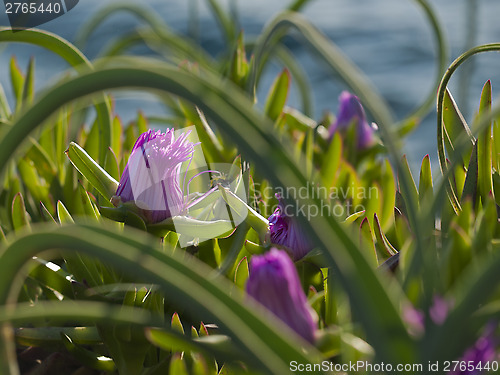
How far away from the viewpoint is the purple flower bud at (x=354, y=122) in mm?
635

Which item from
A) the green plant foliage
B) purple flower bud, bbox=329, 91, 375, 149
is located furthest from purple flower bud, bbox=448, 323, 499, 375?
purple flower bud, bbox=329, 91, 375, 149

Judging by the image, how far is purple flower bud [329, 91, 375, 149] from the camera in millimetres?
635

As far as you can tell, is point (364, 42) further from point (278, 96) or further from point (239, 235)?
point (239, 235)

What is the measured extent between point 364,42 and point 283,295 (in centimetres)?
228

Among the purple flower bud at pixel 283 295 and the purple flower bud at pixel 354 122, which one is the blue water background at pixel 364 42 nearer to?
the purple flower bud at pixel 354 122

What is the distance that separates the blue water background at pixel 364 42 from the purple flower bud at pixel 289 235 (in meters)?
1.39

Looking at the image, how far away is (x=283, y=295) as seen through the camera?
28 centimetres

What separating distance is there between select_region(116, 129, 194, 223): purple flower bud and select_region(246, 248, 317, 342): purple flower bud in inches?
4.4

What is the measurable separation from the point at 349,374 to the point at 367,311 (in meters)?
0.10

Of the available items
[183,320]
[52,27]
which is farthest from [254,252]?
[52,27]

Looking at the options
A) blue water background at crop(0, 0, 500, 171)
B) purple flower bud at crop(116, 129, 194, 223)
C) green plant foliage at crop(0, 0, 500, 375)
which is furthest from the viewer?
blue water background at crop(0, 0, 500, 171)

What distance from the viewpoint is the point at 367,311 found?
212 mm

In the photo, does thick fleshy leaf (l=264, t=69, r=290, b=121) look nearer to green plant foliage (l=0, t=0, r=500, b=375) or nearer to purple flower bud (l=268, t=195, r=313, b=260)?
green plant foliage (l=0, t=0, r=500, b=375)

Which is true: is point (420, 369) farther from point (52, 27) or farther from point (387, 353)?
point (52, 27)
